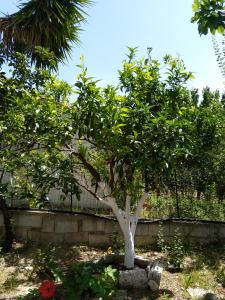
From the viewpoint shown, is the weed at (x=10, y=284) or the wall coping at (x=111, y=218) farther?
the wall coping at (x=111, y=218)

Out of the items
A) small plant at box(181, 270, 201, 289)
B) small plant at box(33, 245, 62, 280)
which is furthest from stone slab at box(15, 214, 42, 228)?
small plant at box(181, 270, 201, 289)

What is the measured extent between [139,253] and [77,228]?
1186 millimetres

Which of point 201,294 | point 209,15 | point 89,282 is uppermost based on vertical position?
point 209,15

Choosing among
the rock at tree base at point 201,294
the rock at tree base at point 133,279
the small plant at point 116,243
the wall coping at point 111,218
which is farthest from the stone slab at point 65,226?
the rock at tree base at point 201,294

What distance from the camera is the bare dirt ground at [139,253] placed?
516 cm

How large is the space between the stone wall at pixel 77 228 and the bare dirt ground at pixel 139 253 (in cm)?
21

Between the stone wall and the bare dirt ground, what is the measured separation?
0.21m

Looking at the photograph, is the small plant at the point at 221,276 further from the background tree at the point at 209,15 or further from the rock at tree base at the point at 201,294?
the background tree at the point at 209,15

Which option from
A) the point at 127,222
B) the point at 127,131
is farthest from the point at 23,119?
the point at 127,222

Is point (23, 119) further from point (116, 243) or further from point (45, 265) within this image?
point (116, 243)

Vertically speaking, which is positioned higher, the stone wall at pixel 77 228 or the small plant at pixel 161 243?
the stone wall at pixel 77 228

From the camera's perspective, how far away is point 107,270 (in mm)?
4977

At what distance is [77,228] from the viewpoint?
23.3 feet

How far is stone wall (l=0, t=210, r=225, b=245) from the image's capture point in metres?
6.93
